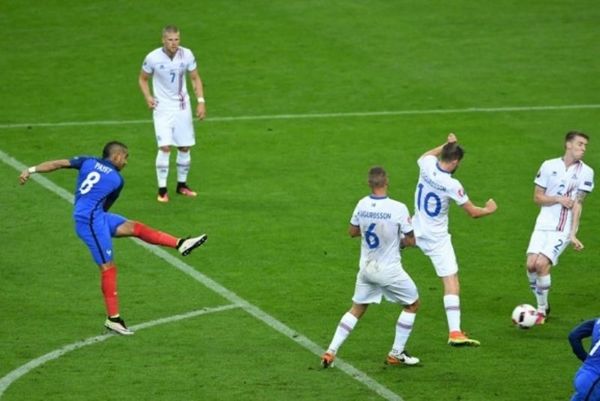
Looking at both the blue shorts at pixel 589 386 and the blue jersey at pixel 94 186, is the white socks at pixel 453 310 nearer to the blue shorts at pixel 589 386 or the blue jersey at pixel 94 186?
the blue shorts at pixel 589 386

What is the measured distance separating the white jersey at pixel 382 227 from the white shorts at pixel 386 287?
83mm

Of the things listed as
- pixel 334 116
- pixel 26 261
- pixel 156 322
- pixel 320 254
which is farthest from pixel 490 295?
pixel 334 116

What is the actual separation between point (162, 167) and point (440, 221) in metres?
7.18

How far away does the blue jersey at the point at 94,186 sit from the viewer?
16.9m

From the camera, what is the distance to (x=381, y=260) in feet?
51.2

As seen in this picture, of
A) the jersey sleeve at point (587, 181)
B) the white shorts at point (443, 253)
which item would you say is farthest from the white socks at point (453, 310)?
the jersey sleeve at point (587, 181)

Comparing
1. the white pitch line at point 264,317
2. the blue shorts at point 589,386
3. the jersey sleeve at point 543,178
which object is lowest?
the white pitch line at point 264,317

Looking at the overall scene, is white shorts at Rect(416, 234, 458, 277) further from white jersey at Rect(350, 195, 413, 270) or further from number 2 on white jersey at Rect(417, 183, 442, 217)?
white jersey at Rect(350, 195, 413, 270)

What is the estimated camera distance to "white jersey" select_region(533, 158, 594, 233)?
1748 centimetres

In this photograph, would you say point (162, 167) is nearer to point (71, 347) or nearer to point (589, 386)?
point (71, 347)

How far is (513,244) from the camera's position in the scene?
21078 mm

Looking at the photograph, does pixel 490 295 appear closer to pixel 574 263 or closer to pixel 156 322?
pixel 574 263

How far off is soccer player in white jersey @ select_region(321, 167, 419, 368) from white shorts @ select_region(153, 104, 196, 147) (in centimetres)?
767

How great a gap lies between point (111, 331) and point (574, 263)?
21.6 ft
